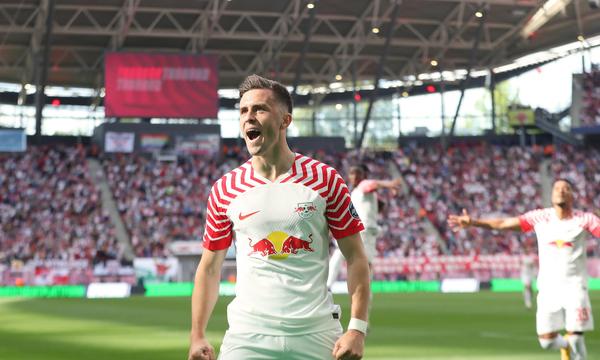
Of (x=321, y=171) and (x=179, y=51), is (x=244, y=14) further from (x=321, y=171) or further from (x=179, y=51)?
(x=321, y=171)

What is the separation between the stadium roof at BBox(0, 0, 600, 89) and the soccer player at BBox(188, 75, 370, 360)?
1732 inches

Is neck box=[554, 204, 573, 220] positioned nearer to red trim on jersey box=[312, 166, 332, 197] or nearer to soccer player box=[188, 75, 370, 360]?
soccer player box=[188, 75, 370, 360]

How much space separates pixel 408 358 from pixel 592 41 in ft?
167

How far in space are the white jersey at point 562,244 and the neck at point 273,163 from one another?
22.4 ft

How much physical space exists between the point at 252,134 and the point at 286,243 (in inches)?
24.1

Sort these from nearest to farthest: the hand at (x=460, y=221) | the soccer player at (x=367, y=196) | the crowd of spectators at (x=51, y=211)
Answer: the hand at (x=460, y=221)
the soccer player at (x=367, y=196)
the crowd of spectators at (x=51, y=211)

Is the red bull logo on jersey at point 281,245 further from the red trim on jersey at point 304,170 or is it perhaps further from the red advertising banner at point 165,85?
the red advertising banner at point 165,85

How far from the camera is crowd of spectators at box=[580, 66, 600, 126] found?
5888 cm

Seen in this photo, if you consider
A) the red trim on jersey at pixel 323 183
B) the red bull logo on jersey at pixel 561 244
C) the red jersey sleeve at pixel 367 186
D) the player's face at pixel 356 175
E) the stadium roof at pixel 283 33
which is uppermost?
the stadium roof at pixel 283 33

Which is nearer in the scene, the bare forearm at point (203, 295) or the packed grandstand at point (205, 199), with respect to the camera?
the bare forearm at point (203, 295)

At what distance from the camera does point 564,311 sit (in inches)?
462

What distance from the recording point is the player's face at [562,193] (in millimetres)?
11609

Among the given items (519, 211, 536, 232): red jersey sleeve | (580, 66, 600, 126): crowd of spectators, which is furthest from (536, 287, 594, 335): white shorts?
(580, 66, 600, 126): crowd of spectators

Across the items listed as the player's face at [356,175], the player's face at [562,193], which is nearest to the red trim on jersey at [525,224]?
the player's face at [562,193]
